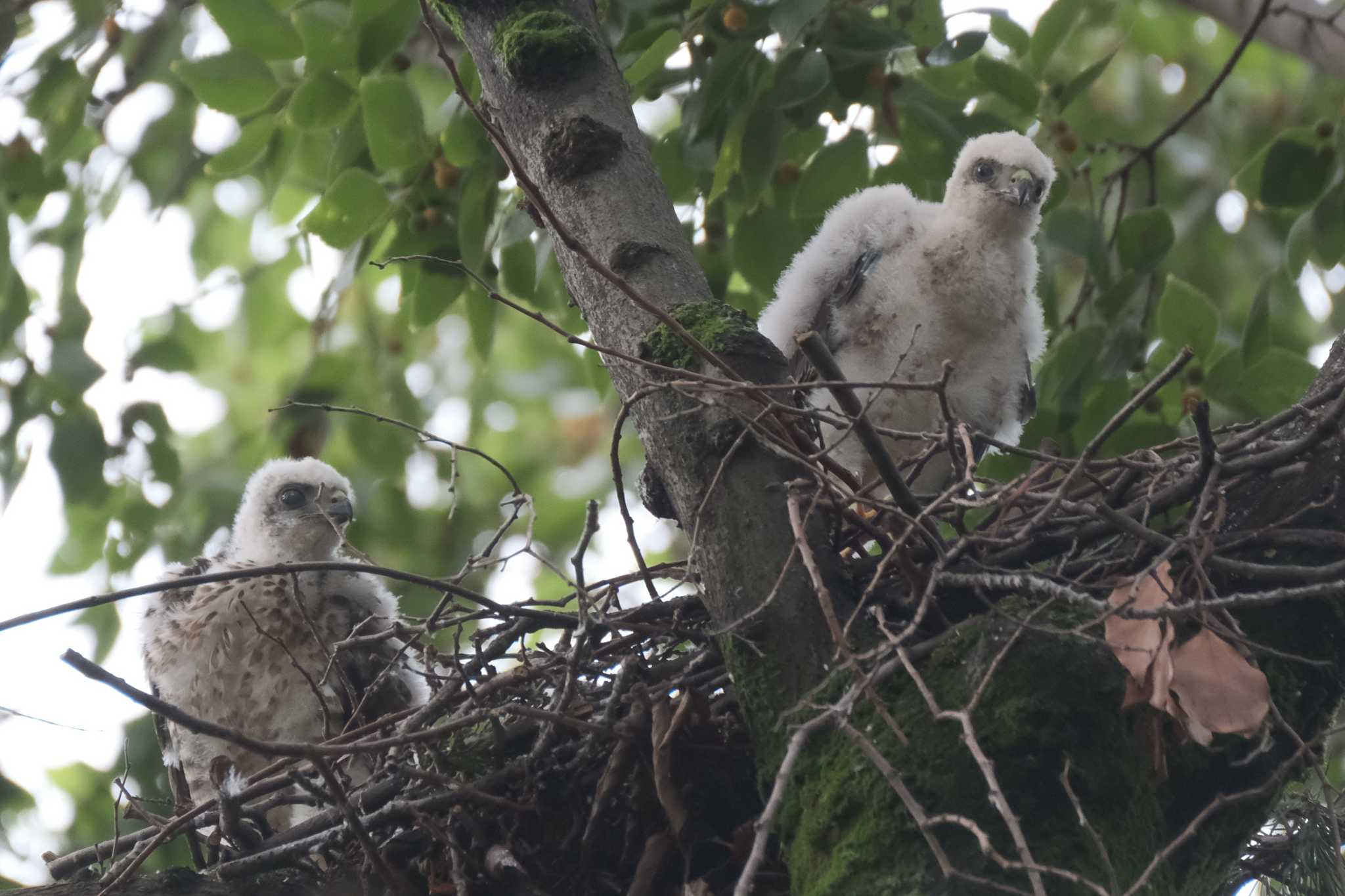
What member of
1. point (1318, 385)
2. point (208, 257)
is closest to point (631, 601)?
point (1318, 385)

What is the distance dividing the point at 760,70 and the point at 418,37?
2272 millimetres

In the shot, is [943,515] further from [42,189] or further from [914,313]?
[42,189]

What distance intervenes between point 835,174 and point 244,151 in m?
1.79

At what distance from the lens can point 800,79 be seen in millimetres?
3572

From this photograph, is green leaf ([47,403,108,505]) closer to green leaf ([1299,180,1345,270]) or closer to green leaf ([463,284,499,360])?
green leaf ([463,284,499,360])

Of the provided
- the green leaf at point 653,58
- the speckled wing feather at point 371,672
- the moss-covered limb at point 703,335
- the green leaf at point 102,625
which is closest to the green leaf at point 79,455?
the green leaf at point 102,625

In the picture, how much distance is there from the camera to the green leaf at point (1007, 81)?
392cm

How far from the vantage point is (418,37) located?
221 inches

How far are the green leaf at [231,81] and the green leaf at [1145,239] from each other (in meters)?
2.52

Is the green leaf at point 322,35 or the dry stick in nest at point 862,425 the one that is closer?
the dry stick in nest at point 862,425

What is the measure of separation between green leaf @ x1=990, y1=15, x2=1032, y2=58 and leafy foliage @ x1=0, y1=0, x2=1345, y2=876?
0.04ft

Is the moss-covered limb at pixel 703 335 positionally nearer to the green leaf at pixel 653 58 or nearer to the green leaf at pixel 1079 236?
the green leaf at pixel 653 58

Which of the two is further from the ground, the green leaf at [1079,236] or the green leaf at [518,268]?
the green leaf at [518,268]

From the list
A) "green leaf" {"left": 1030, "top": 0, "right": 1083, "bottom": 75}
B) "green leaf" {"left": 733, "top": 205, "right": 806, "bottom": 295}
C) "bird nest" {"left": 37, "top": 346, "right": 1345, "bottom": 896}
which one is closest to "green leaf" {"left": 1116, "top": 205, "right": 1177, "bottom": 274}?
"green leaf" {"left": 1030, "top": 0, "right": 1083, "bottom": 75}
